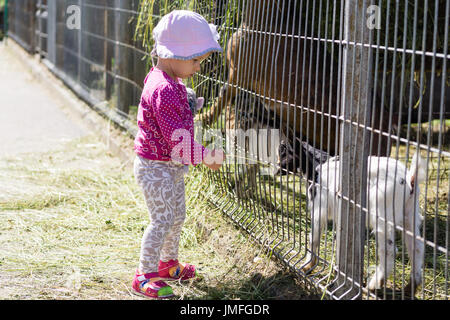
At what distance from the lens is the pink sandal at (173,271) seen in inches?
148

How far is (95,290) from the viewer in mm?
3641

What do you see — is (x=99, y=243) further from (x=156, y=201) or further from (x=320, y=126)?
(x=320, y=126)

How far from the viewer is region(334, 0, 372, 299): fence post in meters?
2.92

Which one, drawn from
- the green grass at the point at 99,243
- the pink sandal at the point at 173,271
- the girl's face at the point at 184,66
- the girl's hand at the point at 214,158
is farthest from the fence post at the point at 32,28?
the girl's hand at the point at 214,158

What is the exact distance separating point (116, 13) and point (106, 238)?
3.43 metres

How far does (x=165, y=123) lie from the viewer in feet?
10.7

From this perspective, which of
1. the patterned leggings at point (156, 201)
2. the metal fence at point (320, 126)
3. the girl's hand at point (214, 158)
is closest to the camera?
the metal fence at point (320, 126)

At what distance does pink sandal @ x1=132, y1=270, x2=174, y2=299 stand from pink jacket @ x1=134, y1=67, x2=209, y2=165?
2.17ft

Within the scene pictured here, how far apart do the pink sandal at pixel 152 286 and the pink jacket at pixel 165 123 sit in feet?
2.17

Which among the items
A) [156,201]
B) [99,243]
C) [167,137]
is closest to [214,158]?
[167,137]

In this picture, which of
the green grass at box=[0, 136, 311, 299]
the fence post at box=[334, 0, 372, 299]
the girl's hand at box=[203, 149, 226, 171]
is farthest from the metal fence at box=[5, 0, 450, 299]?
Result: the girl's hand at box=[203, 149, 226, 171]

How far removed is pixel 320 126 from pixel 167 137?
148 centimetres

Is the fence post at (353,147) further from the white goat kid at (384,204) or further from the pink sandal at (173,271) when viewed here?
the pink sandal at (173,271)

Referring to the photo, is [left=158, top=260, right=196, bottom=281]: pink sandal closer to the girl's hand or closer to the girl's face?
the girl's hand
